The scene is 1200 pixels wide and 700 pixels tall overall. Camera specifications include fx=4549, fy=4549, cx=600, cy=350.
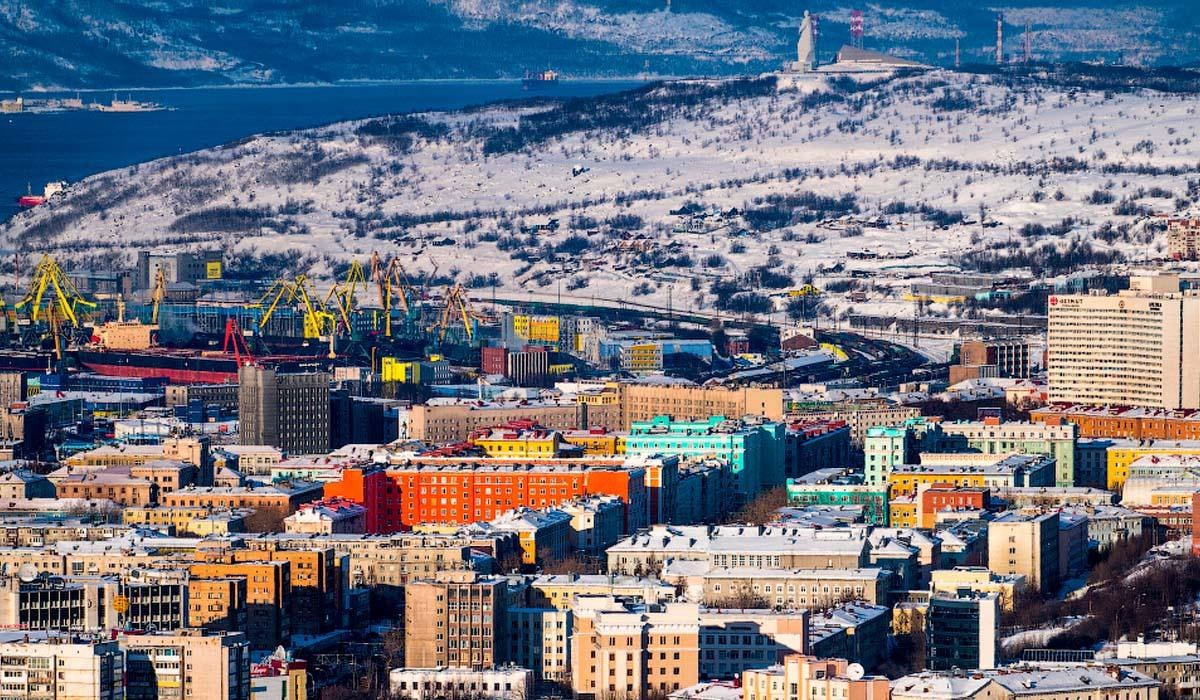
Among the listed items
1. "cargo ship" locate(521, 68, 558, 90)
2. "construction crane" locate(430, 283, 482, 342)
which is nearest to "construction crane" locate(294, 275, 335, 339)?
"construction crane" locate(430, 283, 482, 342)

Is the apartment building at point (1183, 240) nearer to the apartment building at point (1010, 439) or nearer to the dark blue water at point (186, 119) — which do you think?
the apartment building at point (1010, 439)

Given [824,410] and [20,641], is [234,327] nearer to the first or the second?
[824,410]

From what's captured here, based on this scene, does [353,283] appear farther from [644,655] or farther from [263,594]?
[644,655]

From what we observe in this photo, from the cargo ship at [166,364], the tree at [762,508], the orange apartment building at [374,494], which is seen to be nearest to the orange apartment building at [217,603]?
the orange apartment building at [374,494]

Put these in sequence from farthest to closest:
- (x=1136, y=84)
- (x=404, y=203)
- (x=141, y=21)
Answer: (x=141, y=21)
(x=1136, y=84)
(x=404, y=203)

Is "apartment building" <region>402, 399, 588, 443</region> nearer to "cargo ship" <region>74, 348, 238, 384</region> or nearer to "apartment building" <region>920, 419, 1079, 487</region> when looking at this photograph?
"apartment building" <region>920, 419, 1079, 487</region>

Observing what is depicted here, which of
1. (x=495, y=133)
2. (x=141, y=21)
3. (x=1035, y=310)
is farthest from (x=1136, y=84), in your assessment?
(x=141, y=21)
